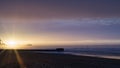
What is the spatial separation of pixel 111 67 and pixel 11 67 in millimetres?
12574

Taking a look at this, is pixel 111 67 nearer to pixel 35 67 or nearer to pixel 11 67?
pixel 35 67

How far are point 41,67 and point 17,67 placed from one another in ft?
8.43

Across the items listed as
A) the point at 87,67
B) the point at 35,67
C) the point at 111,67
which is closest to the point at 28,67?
the point at 35,67

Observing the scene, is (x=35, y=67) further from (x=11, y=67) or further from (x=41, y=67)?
(x=11, y=67)

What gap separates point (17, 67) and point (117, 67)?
42.3 feet

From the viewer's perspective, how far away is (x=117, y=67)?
33.6 m

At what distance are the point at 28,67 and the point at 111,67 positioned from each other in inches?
429

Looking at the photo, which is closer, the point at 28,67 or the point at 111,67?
the point at 28,67

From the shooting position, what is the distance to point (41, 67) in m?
28.2

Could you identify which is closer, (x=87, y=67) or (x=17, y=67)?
(x=17, y=67)

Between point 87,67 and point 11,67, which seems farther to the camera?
point 87,67

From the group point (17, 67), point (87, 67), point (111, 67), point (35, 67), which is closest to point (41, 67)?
point (35, 67)

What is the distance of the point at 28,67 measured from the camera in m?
28.5

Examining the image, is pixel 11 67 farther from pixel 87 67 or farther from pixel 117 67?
pixel 117 67
